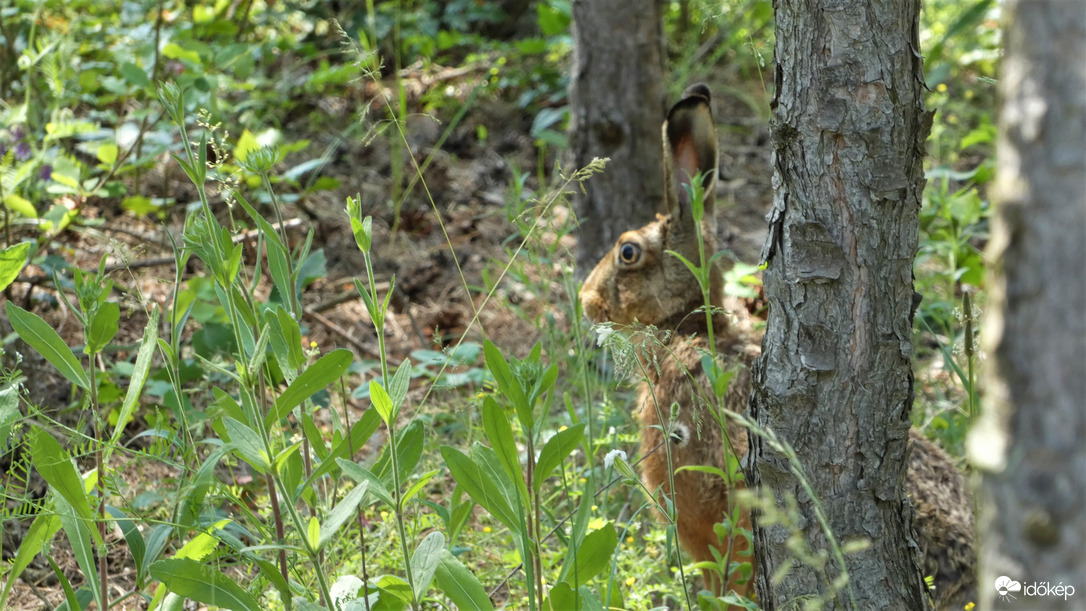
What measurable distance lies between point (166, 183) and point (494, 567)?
282 cm

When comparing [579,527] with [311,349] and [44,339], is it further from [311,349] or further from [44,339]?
[311,349]

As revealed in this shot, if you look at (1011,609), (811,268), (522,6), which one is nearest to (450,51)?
(522,6)

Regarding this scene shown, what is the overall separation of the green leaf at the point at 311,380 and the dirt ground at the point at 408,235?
4.97 ft

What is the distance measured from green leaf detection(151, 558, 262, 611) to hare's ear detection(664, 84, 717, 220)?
1.99m

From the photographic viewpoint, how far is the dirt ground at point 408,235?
3.78 meters

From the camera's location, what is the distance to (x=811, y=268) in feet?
5.70

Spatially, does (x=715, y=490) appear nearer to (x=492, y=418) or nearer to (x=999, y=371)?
(x=492, y=418)

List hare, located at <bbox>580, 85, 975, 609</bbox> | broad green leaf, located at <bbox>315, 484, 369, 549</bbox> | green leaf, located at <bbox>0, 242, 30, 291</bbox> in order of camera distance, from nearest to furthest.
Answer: broad green leaf, located at <bbox>315, 484, 369, 549</bbox>, green leaf, located at <bbox>0, 242, 30, 291</bbox>, hare, located at <bbox>580, 85, 975, 609</bbox>

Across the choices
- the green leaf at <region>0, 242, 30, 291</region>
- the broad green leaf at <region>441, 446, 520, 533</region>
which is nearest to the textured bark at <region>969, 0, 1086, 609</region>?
the broad green leaf at <region>441, 446, 520, 533</region>

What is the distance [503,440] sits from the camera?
1.56 metres

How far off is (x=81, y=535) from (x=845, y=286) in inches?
61.1

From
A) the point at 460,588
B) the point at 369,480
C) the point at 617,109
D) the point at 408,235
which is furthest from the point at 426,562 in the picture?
the point at 408,235

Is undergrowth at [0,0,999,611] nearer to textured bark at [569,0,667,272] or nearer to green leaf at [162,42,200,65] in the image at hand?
green leaf at [162,42,200,65]

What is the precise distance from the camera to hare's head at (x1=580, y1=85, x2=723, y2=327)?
3191 millimetres
